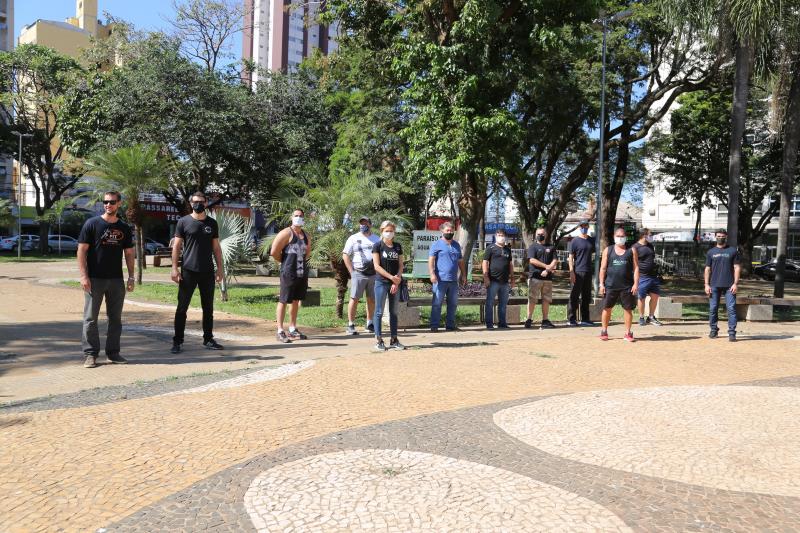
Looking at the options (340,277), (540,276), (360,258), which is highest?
(360,258)

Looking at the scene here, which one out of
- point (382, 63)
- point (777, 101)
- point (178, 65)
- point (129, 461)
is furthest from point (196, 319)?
point (178, 65)

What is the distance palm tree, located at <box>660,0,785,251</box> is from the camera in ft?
45.3

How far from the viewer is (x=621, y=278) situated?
33.2 feet

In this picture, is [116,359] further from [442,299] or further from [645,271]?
[645,271]

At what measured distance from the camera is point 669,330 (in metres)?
11.8

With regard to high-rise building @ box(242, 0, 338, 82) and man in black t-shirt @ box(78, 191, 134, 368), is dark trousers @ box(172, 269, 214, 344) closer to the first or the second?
man in black t-shirt @ box(78, 191, 134, 368)

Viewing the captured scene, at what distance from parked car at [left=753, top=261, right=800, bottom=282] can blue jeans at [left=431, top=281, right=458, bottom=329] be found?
3091cm

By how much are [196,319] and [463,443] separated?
8.36m

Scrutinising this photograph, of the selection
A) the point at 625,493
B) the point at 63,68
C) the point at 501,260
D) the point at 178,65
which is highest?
the point at 63,68

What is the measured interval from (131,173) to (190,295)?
1135 cm

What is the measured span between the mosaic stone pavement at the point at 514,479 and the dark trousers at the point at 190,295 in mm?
4036

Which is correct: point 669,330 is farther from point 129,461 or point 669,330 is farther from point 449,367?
point 129,461

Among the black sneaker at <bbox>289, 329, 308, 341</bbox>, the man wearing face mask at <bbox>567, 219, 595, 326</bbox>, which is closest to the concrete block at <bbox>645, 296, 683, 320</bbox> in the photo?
the man wearing face mask at <bbox>567, 219, 595, 326</bbox>

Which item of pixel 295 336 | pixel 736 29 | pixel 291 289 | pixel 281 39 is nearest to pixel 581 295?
pixel 295 336
